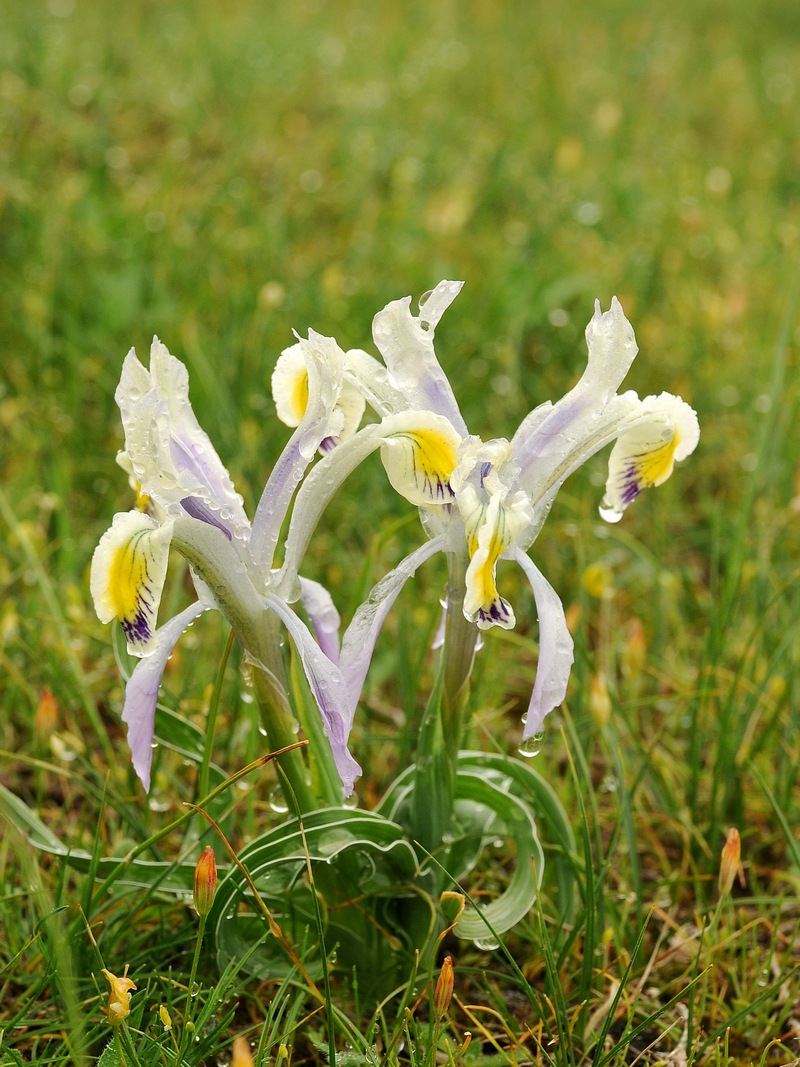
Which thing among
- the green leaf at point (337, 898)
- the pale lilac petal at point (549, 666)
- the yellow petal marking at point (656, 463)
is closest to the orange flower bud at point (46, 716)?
the green leaf at point (337, 898)

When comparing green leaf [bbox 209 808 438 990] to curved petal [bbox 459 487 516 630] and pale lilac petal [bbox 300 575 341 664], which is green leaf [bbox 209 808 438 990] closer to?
pale lilac petal [bbox 300 575 341 664]

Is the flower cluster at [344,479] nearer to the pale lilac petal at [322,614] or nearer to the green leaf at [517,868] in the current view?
the pale lilac petal at [322,614]

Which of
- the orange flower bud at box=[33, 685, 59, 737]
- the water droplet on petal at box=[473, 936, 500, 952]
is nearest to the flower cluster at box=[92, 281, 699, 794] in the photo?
the water droplet on petal at box=[473, 936, 500, 952]

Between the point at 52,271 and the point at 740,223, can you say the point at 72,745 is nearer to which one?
the point at 52,271

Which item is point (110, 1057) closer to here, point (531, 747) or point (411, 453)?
point (531, 747)

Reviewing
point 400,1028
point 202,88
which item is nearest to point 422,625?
point 400,1028

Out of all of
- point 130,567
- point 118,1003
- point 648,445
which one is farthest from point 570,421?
point 118,1003

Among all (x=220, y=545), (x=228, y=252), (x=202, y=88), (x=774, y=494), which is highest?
(x=202, y=88)
